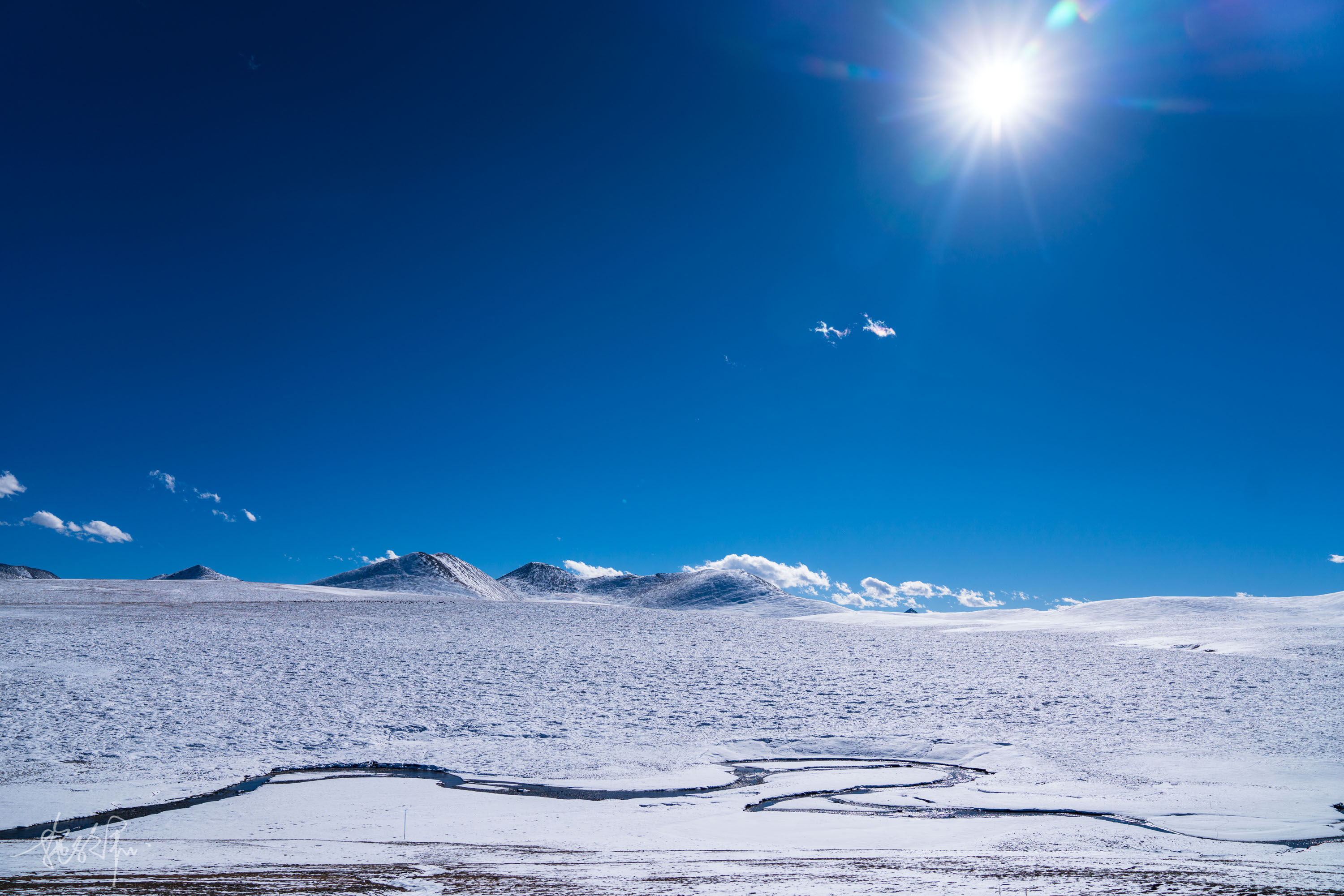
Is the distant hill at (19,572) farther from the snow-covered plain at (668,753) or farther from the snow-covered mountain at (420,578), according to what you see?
the snow-covered plain at (668,753)

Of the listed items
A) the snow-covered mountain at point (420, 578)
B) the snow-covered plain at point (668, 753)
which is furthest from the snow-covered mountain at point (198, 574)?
the snow-covered plain at point (668, 753)

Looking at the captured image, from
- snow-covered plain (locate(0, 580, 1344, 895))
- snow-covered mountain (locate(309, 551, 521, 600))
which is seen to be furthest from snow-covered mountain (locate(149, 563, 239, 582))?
snow-covered plain (locate(0, 580, 1344, 895))

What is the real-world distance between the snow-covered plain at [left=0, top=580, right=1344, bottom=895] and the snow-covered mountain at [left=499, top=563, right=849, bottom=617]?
25.9 meters

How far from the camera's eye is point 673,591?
206 ft

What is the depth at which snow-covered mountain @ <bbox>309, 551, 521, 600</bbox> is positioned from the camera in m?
53.4

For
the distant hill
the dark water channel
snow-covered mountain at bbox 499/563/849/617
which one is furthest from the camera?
the distant hill

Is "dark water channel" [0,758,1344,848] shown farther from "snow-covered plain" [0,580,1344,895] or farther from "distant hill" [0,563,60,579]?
"distant hill" [0,563,60,579]

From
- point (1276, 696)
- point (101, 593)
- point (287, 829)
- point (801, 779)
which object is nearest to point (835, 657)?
point (1276, 696)

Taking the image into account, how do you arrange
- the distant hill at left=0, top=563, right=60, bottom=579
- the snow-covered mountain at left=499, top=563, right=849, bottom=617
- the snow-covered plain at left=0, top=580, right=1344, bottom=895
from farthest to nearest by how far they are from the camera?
the distant hill at left=0, top=563, right=60, bottom=579, the snow-covered mountain at left=499, top=563, right=849, bottom=617, the snow-covered plain at left=0, top=580, right=1344, bottom=895

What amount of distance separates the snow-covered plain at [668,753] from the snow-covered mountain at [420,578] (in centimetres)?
2927

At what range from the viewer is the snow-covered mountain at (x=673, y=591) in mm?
52344

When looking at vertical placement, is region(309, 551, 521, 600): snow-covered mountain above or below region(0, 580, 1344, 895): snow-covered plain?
above

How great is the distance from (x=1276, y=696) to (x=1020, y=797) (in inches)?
399

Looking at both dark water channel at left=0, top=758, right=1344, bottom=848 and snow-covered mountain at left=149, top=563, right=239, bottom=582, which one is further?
snow-covered mountain at left=149, top=563, right=239, bottom=582
